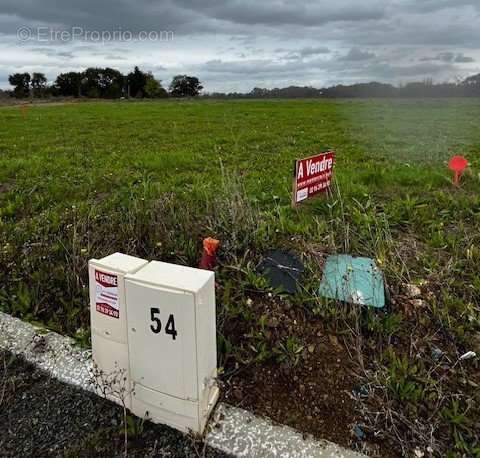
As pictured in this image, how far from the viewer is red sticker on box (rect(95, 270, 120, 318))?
166 cm

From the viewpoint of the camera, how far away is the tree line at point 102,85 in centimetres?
5778

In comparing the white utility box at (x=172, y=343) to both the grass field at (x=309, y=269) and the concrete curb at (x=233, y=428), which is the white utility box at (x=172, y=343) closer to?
the concrete curb at (x=233, y=428)

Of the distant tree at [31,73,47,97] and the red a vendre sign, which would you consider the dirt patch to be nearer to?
the red a vendre sign

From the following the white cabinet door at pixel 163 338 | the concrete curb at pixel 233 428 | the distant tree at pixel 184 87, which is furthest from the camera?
the distant tree at pixel 184 87

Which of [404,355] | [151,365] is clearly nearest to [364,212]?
[404,355]

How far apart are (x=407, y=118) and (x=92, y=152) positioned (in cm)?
898

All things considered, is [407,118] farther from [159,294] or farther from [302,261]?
[159,294]

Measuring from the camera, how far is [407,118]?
12297 millimetres

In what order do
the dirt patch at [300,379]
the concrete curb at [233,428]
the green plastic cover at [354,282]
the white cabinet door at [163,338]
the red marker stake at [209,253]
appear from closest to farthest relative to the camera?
the white cabinet door at [163,338]
the concrete curb at [233,428]
the dirt patch at [300,379]
the green plastic cover at [354,282]
the red marker stake at [209,253]

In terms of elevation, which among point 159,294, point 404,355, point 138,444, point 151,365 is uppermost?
point 159,294

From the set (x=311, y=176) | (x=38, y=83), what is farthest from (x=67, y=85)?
(x=311, y=176)

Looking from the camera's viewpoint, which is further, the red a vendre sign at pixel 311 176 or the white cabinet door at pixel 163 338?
the red a vendre sign at pixel 311 176

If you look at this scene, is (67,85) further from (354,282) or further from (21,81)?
(354,282)

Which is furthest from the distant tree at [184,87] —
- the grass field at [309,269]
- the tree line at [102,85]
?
the grass field at [309,269]
